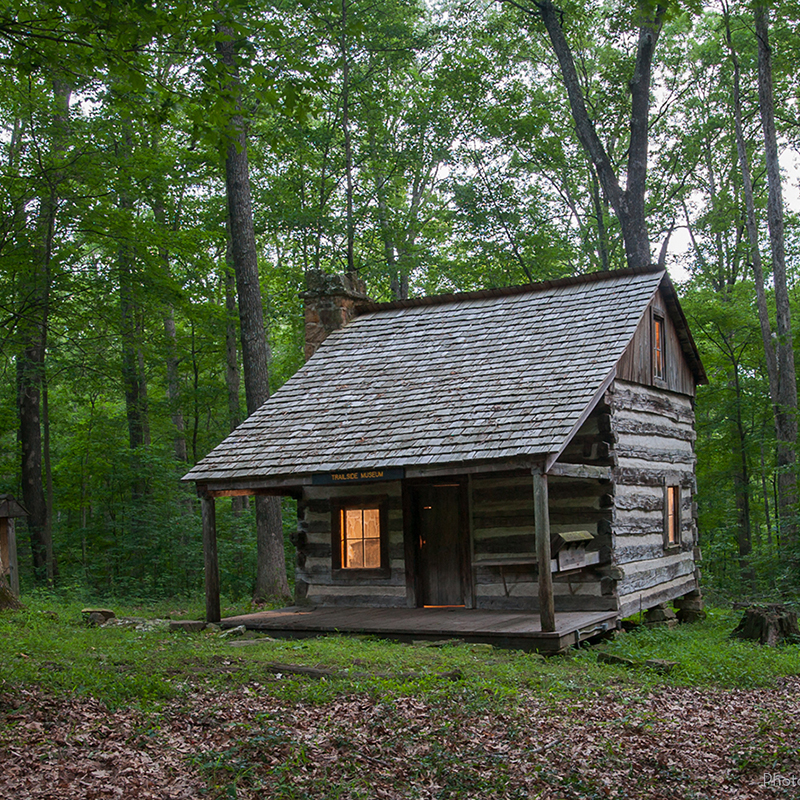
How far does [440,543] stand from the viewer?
532 inches

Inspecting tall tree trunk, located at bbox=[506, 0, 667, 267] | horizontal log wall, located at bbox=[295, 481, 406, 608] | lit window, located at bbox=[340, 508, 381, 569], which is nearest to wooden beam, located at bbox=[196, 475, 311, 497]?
horizontal log wall, located at bbox=[295, 481, 406, 608]

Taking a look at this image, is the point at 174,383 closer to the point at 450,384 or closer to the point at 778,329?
the point at 450,384

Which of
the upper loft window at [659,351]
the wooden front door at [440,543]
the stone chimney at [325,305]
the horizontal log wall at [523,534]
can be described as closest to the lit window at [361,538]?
the wooden front door at [440,543]

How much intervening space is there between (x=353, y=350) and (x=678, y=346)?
6.45 metres

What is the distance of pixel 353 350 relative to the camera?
15875 millimetres

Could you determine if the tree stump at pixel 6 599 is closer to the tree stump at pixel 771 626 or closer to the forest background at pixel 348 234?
the forest background at pixel 348 234

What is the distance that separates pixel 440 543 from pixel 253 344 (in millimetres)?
6305

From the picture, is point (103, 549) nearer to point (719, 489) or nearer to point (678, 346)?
point (678, 346)

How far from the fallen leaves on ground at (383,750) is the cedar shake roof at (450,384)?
4145 mm

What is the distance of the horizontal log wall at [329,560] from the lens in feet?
44.9

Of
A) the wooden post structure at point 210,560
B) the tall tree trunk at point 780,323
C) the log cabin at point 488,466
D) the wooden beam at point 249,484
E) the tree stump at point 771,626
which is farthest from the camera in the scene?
the tall tree trunk at point 780,323

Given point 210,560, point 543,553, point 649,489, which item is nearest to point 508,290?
point 649,489

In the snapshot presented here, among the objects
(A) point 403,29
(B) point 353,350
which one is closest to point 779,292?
(B) point 353,350

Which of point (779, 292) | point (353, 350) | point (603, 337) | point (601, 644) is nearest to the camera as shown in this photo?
point (601, 644)
